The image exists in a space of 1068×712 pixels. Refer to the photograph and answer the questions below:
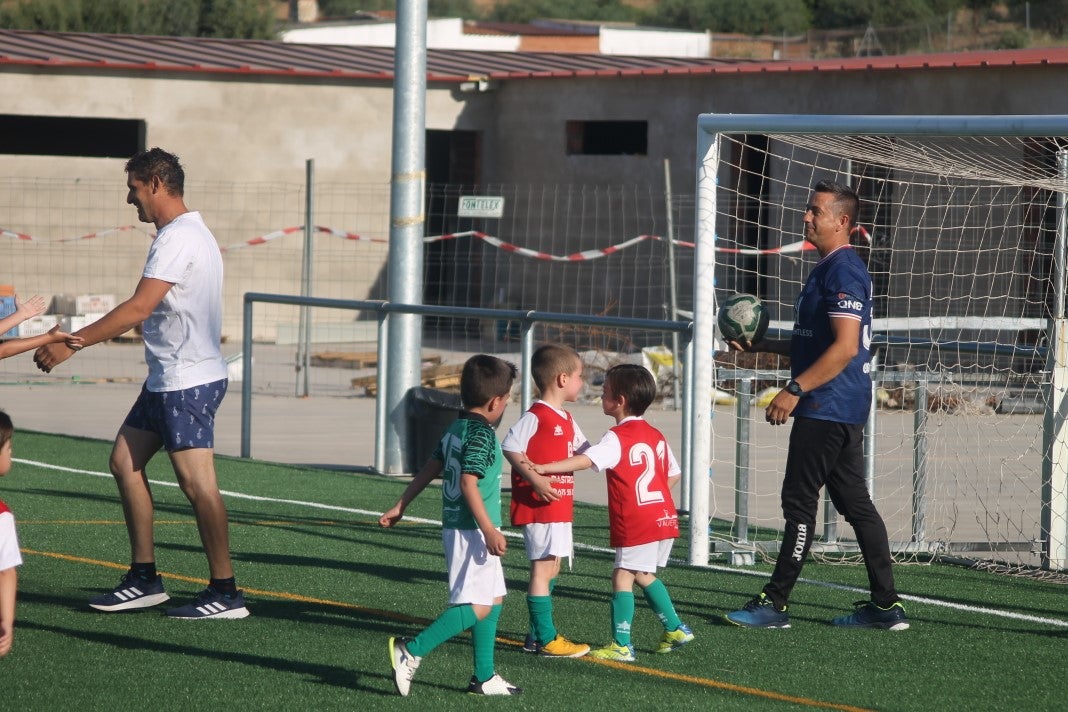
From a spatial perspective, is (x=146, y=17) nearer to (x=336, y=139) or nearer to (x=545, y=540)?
(x=336, y=139)

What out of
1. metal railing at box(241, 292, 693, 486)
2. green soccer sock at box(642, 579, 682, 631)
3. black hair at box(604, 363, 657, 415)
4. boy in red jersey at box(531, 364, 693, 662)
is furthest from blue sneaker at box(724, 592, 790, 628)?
metal railing at box(241, 292, 693, 486)

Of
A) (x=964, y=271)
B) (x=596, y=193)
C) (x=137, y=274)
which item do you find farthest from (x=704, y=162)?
(x=137, y=274)

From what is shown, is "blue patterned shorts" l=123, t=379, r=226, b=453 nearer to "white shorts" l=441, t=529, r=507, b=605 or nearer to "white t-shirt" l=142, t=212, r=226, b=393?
"white t-shirt" l=142, t=212, r=226, b=393

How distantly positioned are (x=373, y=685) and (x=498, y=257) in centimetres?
1946

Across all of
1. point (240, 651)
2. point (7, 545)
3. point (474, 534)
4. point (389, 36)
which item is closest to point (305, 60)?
point (240, 651)

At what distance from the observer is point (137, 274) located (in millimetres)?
24281

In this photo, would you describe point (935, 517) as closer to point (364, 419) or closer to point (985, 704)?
point (985, 704)

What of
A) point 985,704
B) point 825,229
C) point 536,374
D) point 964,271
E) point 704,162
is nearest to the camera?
point 985,704

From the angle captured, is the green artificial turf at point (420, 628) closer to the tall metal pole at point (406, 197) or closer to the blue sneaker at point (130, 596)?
the blue sneaker at point (130, 596)

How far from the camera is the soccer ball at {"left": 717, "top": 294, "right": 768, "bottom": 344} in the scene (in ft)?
23.7

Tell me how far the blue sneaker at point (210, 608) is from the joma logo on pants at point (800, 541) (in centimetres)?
248

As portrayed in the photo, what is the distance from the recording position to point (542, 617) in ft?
19.9

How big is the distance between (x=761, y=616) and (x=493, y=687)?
1.75m

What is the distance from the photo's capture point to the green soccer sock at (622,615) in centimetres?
603
